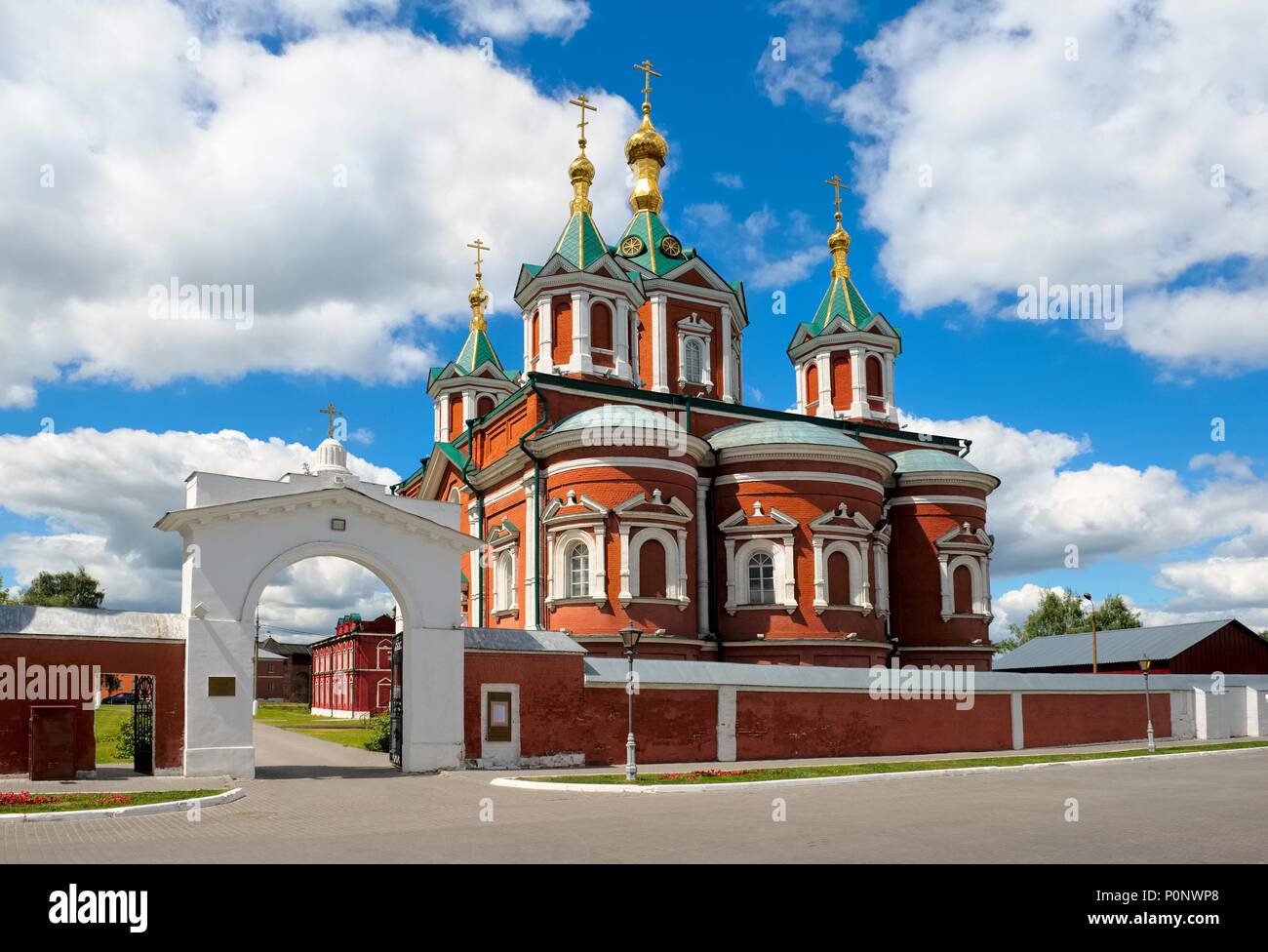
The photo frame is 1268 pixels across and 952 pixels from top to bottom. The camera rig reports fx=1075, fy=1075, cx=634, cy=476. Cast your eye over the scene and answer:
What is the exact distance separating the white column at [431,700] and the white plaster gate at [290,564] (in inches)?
0.7

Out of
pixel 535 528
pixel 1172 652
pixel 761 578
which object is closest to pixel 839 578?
pixel 761 578

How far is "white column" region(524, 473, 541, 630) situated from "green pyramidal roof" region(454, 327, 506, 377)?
60.1 feet

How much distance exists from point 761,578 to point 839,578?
2.17 meters

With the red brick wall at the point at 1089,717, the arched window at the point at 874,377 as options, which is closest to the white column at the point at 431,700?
the red brick wall at the point at 1089,717

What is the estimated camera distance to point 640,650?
2738 centimetres

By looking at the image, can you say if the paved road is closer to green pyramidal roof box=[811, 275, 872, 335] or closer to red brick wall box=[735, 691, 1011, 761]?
red brick wall box=[735, 691, 1011, 761]

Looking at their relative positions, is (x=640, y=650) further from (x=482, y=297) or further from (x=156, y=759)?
(x=482, y=297)

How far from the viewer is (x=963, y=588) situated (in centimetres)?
3428

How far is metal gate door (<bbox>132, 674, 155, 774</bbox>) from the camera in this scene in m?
18.8

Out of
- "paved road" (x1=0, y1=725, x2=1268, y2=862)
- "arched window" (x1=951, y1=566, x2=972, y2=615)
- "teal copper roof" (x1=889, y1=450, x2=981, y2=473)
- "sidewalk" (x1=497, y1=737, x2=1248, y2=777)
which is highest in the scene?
"teal copper roof" (x1=889, y1=450, x2=981, y2=473)

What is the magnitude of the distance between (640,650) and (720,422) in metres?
9.73

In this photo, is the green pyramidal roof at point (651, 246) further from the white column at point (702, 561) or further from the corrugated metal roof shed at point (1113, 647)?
the corrugated metal roof shed at point (1113, 647)

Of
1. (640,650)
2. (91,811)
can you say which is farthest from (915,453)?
(91,811)

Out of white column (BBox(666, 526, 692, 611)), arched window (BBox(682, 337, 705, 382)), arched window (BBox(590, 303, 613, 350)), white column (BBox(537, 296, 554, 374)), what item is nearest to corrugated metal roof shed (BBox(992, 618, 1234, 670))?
arched window (BBox(682, 337, 705, 382))
